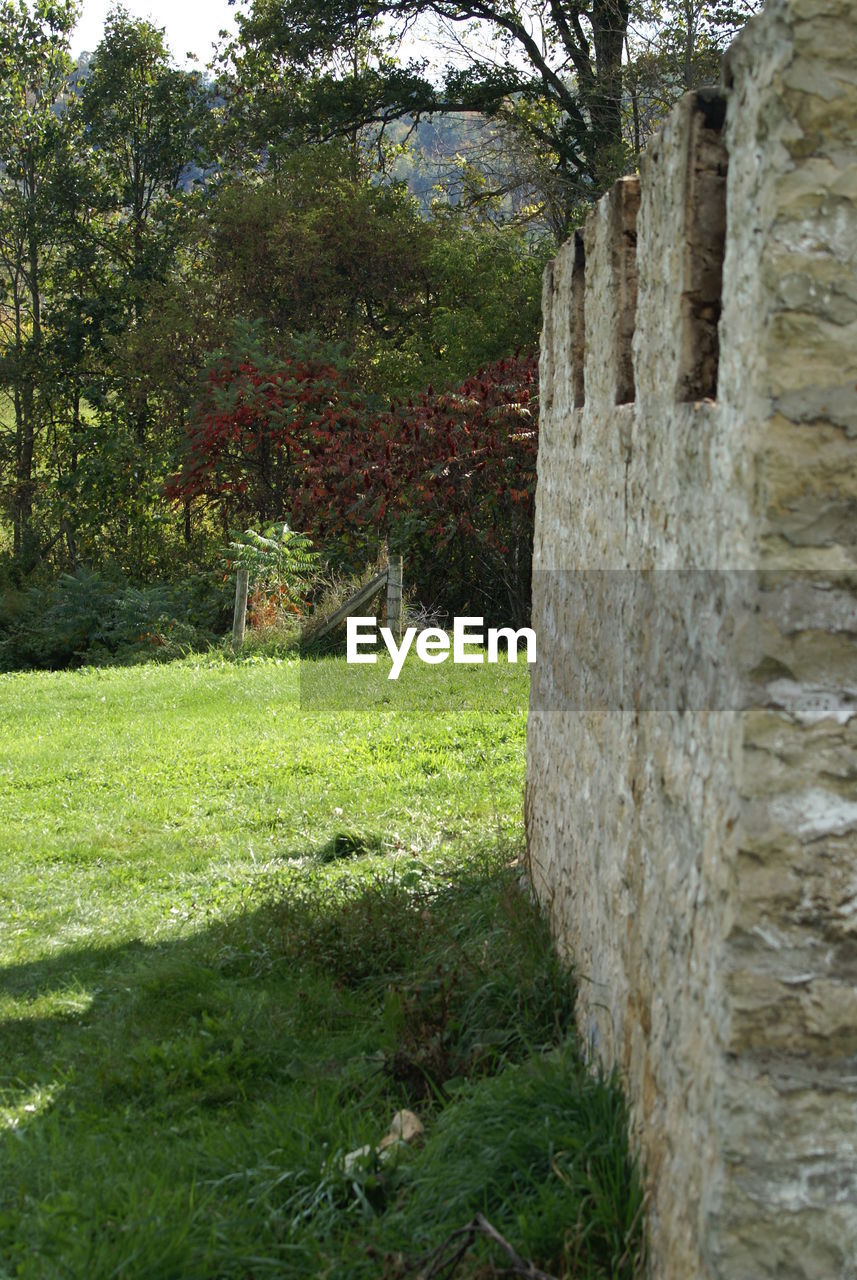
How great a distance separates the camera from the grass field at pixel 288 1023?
119 inches

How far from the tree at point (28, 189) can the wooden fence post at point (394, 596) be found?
414 inches

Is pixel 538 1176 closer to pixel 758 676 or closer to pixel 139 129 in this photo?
pixel 758 676

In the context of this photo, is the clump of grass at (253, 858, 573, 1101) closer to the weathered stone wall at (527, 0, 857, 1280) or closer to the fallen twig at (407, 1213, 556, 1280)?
the fallen twig at (407, 1213, 556, 1280)

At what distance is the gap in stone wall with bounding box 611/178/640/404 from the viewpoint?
365cm

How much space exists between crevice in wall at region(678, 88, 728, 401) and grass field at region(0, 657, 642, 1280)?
1.75 m

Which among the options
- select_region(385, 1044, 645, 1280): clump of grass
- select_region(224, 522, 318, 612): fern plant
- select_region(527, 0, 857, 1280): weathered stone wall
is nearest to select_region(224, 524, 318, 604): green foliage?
select_region(224, 522, 318, 612): fern plant

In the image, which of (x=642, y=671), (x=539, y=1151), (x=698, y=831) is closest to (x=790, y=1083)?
(x=698, y=831)

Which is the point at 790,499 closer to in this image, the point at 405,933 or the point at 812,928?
the point at 812,928

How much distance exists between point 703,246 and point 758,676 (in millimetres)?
982

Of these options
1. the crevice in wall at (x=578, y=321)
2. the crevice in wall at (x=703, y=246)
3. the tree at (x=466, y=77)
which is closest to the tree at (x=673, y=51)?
the tree at (x=466, y=77)

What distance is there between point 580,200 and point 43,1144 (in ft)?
55.1

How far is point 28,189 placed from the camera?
22250 millimetres

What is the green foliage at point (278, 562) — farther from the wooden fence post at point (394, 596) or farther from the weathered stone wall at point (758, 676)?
the weathered stone wall at point (758, 676)

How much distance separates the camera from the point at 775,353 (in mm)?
2252
